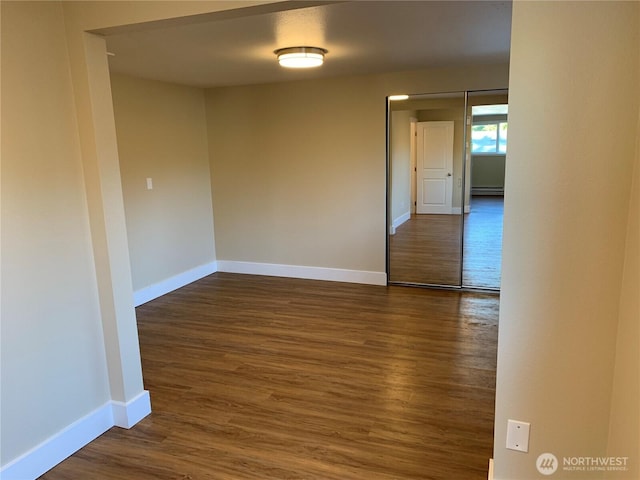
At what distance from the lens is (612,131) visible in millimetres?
1458

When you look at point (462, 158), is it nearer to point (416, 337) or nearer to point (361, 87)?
point (361, 87)

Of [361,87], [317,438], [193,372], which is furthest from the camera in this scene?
[361,87]

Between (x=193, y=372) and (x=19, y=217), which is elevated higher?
(x=19, y=217)

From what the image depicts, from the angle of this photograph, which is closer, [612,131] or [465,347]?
[612,131]

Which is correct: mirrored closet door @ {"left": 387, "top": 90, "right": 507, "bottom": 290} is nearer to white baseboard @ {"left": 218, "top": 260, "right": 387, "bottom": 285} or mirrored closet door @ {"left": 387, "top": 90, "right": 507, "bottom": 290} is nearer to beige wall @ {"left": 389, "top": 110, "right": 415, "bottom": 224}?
beige wall @ {"left": 389, "top": 110, "right": 415, "bottom": 224}

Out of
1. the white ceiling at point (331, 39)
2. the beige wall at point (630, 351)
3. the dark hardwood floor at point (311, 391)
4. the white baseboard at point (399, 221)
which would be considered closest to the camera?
the beige wall at point (630, 351)

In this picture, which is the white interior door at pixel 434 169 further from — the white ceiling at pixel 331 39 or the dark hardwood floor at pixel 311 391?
the dark hardwood floor at pixel 311 391

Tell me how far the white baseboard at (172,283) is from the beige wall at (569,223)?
393 centimetres

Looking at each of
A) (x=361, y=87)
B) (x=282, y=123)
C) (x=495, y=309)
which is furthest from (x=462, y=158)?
(x=282, y=123)

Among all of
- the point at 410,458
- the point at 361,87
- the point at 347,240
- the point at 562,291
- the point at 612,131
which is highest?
the point at 361,87

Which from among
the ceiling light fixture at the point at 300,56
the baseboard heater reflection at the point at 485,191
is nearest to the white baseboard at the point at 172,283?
the ceiling light fixture at the point at 300,56

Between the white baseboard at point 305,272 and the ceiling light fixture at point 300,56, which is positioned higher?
the ceiling light fixture at point 300,56

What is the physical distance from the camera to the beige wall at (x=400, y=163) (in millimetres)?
5082

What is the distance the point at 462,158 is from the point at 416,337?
7.53ft
